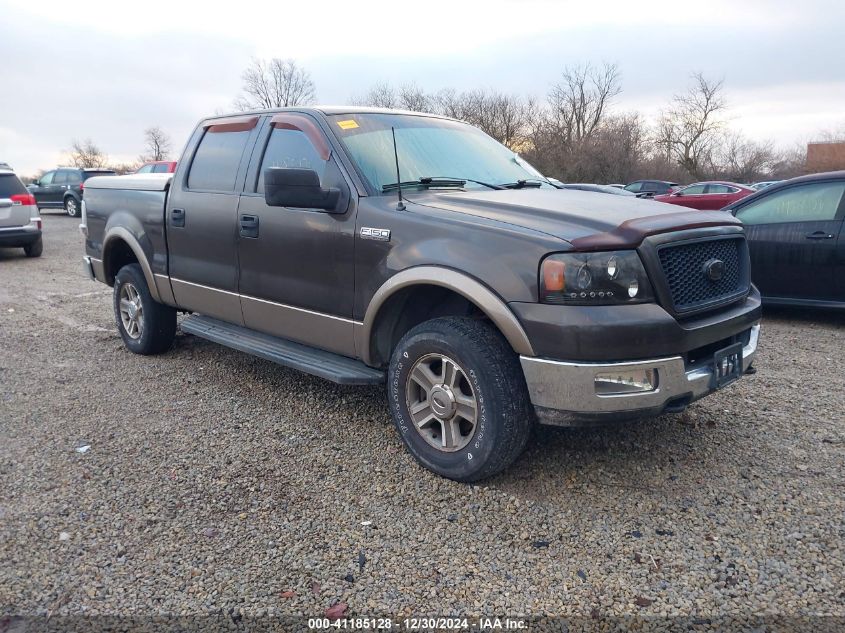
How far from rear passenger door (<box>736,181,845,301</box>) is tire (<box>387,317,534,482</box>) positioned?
15.3 feet

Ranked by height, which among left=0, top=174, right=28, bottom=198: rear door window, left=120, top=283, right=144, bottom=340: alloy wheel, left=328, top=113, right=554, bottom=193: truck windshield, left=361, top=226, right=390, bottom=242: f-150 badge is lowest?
left=120, top=283, right=144, bottom=340: alloy wheel

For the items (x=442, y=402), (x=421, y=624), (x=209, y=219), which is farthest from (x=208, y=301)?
(x=421, y=624)

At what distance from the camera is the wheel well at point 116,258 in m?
5.86

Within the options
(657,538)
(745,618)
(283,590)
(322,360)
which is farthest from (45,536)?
(745,618)

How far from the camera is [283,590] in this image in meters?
2.59

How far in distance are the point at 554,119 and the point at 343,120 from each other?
173 feet

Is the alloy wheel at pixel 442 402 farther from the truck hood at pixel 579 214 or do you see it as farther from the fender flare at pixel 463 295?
the truck hood at pixel 579 214

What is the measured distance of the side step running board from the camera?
3773 millimetres

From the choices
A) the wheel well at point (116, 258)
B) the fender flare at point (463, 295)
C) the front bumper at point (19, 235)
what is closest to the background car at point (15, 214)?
the front bumper at point (19, 235)

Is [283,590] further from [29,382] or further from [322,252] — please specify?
[29,382]

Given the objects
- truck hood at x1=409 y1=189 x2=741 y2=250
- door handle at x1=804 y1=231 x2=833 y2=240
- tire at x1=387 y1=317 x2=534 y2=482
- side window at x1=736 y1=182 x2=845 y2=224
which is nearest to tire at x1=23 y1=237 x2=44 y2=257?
truck hood at x1=409 y1=189 x2=741 y2=250

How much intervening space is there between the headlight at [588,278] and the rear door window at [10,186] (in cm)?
1223

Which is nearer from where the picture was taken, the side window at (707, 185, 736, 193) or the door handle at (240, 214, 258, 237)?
the door handle at (240, 214, 258, 237)

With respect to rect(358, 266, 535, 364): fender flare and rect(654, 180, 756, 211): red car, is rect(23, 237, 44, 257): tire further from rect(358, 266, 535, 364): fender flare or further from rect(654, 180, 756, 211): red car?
rect(654, 180, 756, 211): red car
